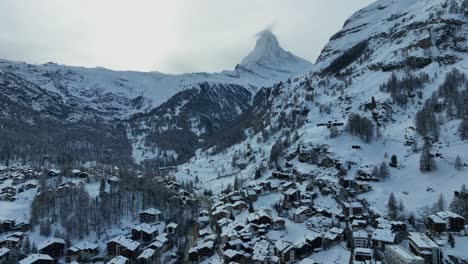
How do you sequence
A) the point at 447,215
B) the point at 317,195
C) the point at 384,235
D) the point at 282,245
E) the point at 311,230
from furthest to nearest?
1. the point at 317,195
2. the point at 311,230
3. the point at 282,245
4. the point at 384,235
5. the point at 447,215

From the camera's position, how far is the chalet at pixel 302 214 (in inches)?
3501

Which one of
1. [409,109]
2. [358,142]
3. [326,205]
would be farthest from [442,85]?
[326,205]

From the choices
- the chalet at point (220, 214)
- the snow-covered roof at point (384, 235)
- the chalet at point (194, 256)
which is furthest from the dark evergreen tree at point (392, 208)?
the chalet at point (194, 256)

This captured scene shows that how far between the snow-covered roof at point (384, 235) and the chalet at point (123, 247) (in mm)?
47686

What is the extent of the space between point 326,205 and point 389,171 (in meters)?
18.6

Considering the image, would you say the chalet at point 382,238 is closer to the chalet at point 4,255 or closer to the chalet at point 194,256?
the chalet at point 194,256

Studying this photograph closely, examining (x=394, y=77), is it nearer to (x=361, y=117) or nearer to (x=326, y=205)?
(x=361, y=117)

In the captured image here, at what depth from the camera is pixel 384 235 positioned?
72.4 metres

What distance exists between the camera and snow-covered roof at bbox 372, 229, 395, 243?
233ft

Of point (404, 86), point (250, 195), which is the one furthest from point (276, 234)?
point (404, 86)

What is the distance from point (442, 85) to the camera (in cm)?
12612

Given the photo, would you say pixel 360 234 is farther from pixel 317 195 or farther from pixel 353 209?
pixel 317 195

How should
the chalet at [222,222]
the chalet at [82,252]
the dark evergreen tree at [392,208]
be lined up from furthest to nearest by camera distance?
the chalet at [222,222] < the chalet at [82,252] < the dark evergreen tree at [392,208]

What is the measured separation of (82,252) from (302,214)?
47315 millimetres
